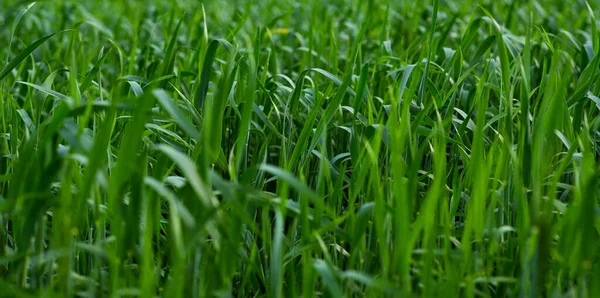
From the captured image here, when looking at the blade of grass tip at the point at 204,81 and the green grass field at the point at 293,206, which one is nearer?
the green grass field at the point at 293,206

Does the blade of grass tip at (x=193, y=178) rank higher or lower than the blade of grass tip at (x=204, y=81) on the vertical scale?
lower

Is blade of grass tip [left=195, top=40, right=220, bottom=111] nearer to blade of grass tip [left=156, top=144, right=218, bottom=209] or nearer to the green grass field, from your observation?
the green grass field

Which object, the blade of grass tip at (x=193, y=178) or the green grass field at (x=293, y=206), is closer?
the blade of grass tip at (x=193, y=178)

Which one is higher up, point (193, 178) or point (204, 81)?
point (204, 81)

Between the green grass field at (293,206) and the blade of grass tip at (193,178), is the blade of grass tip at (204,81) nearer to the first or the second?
the green grass field at (293,206)

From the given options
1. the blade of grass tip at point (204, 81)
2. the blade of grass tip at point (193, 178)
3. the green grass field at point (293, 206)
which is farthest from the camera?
the blade of grass tip at point (204, 81)

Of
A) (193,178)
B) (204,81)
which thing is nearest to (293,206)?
(193,178)

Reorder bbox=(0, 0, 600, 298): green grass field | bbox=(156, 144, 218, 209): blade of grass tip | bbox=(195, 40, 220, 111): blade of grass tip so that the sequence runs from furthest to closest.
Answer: bbox=(195, 40, 220, 111): blade of grass tip
bbox=(0, 0, 600, 298): green grass field
bbox=(156, 144, 218, 209): blade of grass tip

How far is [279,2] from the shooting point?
5066mm

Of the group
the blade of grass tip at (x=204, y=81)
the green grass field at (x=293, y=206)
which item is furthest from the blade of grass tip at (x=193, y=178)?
the blade of grass tip at (x=204, y=81)

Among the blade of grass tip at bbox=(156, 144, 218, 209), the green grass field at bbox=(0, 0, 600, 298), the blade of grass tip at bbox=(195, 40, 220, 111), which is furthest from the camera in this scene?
the blade of grass tip at bbox=(195, 40, 220, 111)

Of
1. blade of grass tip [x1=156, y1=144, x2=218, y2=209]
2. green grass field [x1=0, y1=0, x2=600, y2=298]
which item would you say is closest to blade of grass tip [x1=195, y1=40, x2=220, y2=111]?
green grass field [x1=0, y1=0, x2=600, y2=298]

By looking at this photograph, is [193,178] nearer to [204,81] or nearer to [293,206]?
[293,206]

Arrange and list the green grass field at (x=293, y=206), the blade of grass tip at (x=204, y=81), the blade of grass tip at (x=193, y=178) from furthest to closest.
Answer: the blade of grass tip at (x=204, y=81) → the green grass field at (x=293, y=206) → the blade of grass tip at (x=193, y=178)
